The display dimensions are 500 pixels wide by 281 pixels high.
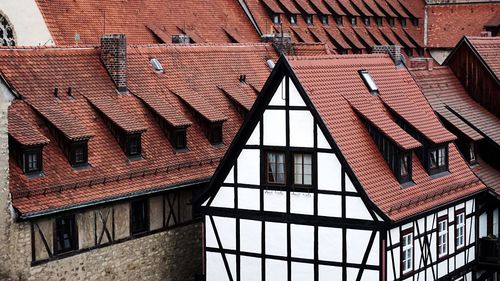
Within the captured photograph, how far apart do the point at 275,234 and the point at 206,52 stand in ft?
41.8

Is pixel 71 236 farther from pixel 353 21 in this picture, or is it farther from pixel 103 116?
pixel 353 21

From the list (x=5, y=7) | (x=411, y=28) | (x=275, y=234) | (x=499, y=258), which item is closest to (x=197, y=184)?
(x=275, y=234)

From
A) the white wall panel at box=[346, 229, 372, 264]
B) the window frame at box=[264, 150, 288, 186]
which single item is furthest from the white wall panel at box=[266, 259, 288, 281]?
the window frame at box=[264, 150, 288, 186]

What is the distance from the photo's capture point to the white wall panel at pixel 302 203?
35.2 m

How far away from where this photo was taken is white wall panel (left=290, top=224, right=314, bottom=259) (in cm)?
3525

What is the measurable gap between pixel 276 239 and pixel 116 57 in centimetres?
885

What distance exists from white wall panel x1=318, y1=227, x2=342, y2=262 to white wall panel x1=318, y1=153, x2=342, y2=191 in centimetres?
124

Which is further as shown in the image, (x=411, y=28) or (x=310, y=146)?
(x=411, y=28)

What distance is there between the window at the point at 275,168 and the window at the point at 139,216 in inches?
170

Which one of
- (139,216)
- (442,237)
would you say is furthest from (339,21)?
(139,216)

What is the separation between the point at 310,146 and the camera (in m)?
35.1

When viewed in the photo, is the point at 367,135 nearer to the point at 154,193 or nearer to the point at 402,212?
the point at 402,212

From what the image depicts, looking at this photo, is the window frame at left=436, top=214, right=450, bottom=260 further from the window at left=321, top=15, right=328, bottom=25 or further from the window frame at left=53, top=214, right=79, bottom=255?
the window at left=321, top=15, right=328, bottom=25

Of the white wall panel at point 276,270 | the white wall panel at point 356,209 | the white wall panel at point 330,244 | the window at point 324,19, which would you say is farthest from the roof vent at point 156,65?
the window at point 324,19
